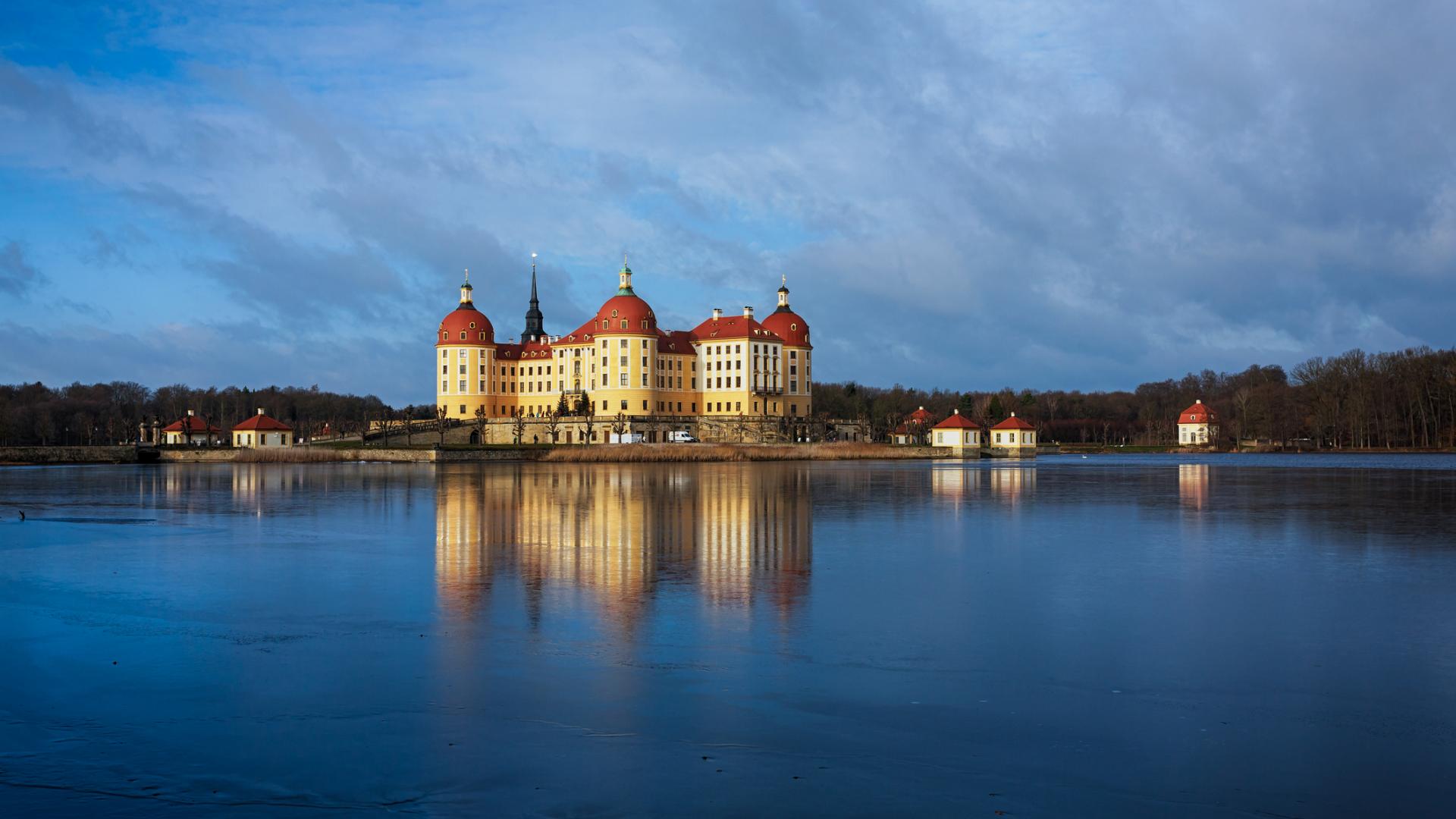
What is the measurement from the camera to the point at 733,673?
9.04 m

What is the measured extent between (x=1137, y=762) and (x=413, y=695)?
498 centimetres

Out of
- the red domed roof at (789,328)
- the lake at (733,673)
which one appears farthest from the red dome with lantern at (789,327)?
the lake at (733,673)

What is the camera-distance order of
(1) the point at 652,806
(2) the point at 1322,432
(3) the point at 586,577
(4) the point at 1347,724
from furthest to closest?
(2) the point at 1322,432 < (3) the point at 586,577 < (4) the point at 1347,724 < (1) the point at 652,806

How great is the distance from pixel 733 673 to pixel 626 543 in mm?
9653

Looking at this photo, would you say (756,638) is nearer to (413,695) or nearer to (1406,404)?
(413,695)

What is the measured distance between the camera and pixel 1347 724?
7.57 metres

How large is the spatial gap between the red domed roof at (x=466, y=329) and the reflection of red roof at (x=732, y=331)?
691 inches

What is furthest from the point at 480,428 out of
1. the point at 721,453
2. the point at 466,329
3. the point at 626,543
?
the point at 626,543

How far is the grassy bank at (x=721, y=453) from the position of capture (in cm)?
6706

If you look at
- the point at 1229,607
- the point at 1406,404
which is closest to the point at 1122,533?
the point at 1229,607

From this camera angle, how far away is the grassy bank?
67062 mm

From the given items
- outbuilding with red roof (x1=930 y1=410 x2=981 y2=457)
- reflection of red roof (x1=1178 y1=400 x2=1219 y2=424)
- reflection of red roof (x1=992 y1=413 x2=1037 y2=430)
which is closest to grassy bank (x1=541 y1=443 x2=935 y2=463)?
outbuilding with red roof (x1=930 y1=410 x2=981 y2=457)

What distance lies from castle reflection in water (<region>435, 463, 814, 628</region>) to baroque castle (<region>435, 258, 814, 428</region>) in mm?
51981

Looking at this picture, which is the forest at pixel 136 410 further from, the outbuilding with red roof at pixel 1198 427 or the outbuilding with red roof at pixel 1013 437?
the outbuilding with red roof at pixel 1198 427
